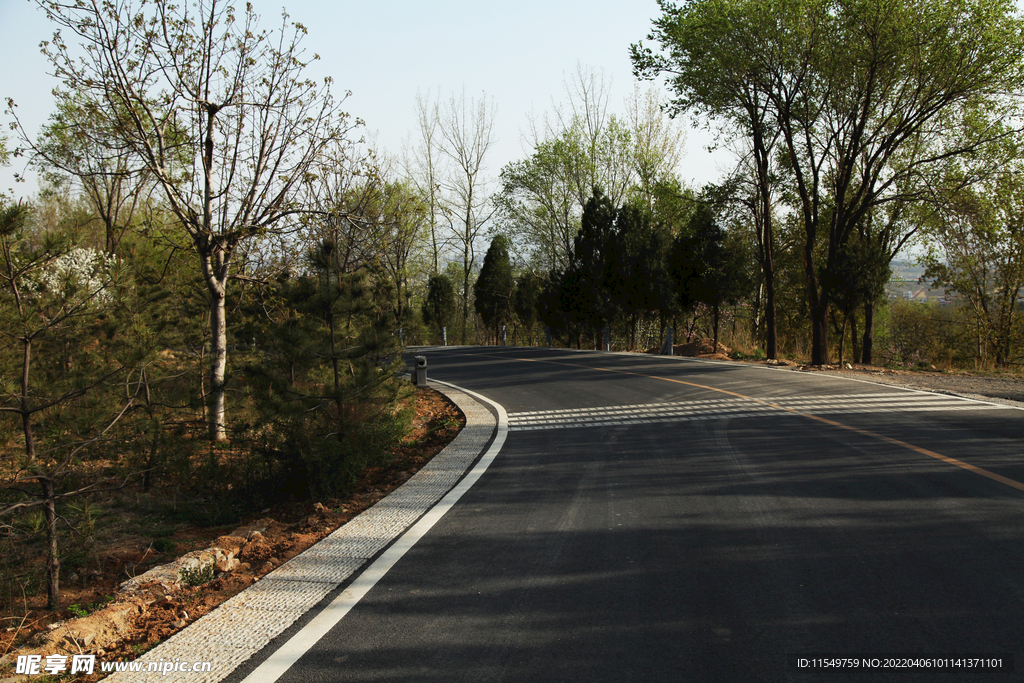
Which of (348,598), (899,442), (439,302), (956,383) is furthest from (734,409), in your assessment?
(439,302)

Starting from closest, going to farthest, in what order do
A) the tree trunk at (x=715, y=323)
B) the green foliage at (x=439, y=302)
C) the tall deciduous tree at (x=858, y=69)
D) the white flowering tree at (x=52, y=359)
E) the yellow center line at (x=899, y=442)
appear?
1. the white flowering tree at (x=52, y=359)
2. the yellow center line at (x=899, y=442)
3. the tall deciduous tree at (x=858, y=69)
4. the tree trunk at (x=715, y=323)
5. the green foliage at (x=439, y=302)

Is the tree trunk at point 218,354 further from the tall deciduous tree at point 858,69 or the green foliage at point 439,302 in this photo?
the green foliage at point 439,302

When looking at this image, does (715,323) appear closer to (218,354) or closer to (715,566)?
(218,354)

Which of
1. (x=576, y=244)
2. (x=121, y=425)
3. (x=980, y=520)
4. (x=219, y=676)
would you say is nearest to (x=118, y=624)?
(x=219, y=676)

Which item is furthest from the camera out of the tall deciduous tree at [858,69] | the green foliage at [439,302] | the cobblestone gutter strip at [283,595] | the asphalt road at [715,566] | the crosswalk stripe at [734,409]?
the green foliage at [439,302]

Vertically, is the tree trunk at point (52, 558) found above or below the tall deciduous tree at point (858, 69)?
below

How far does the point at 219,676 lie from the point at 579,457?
527 cm

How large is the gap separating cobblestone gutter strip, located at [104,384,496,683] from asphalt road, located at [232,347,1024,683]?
362 millimetres

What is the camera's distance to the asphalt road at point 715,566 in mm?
3270

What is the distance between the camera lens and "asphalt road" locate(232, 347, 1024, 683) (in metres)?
3.27

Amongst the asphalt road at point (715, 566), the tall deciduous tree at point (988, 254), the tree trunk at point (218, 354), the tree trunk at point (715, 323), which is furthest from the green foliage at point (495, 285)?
the asphalt road at point (715, 566)

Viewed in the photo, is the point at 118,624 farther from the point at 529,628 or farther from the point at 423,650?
the point at 529,628

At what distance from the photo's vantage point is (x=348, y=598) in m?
4.11

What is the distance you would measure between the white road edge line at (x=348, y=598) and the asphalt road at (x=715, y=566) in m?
0.08
